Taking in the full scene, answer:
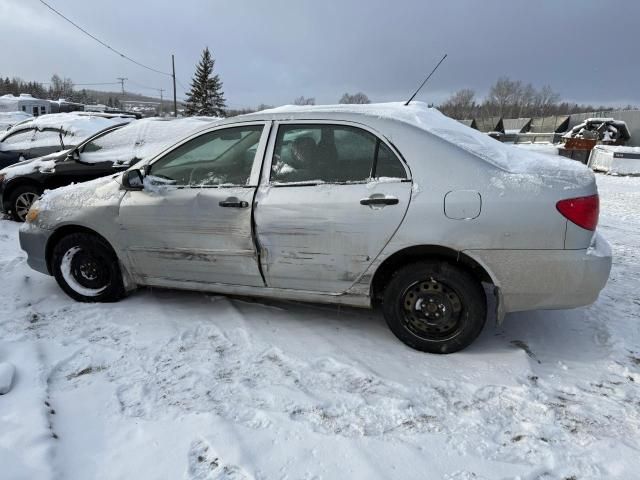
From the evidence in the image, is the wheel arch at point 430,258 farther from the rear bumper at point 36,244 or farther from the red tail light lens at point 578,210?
the rear bumper at point 36,244

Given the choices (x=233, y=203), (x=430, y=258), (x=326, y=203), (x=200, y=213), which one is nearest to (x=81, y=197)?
(x=200, y=213)

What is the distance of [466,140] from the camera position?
3.34 meters

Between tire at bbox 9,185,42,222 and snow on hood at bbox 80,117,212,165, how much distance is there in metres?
0.90

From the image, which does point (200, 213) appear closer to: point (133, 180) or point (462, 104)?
point (133, 180)

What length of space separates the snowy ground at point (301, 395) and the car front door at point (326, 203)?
59 centimetres

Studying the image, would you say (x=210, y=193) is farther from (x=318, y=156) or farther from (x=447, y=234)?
(x=447, y=234)

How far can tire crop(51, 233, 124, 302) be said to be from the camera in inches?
160

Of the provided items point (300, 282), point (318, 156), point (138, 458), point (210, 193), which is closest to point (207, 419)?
point (138, 458)

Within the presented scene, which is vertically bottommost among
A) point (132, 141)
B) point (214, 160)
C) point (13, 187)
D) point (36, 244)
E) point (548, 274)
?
point (36, 244)

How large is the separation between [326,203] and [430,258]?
817 millimetres

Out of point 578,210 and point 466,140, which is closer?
point 578,210

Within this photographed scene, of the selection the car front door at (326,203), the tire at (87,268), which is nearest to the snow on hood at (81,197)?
the tire at (87,268)

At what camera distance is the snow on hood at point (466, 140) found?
3131 mm

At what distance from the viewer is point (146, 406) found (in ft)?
8.90
